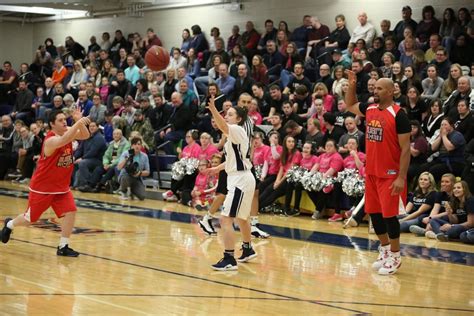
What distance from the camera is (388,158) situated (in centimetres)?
824

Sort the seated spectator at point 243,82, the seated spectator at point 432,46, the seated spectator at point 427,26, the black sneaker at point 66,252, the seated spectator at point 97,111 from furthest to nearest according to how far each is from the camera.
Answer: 1. the seated spectator at point 97,111
2. the seated spectator at point 243,82
3. the seated spectator at point 427,26
4. the seated spectator at point 432,46
5. the black sneaker at point 66,252

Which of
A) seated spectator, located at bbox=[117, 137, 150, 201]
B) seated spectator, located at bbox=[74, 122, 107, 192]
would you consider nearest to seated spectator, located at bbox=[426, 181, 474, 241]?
seated spectator, located at bbox=[117, 137, 150, 201]

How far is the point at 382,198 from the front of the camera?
824 cm

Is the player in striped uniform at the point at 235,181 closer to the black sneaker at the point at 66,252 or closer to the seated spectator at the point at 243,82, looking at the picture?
the black sneaker at the point at 66,252

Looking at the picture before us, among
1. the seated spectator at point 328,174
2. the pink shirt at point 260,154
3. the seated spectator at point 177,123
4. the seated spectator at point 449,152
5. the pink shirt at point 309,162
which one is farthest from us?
the seated spectator at point 177,123

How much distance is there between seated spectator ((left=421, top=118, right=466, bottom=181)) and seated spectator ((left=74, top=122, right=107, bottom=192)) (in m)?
7.60

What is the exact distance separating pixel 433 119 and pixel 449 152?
909 millimetres

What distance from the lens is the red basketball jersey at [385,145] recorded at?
8227 mm

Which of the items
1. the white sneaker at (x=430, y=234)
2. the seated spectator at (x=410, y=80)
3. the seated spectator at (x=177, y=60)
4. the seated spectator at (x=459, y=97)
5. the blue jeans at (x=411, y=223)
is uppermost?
the seated spectator at (x=177, y=60)

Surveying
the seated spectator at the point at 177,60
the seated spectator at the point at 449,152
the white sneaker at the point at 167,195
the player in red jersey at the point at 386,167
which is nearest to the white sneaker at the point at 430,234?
the seated spectator at the point at 449,152

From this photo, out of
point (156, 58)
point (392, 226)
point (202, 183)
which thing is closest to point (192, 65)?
point (156, 58)

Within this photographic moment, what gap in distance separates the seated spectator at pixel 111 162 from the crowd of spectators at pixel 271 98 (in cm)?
2

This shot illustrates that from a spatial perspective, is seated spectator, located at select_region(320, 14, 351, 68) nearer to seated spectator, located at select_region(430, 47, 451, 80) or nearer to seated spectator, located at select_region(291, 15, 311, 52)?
seated spectator, located at select_region(291, 15, 311, 52)

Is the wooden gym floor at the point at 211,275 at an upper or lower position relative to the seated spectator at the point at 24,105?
lower
